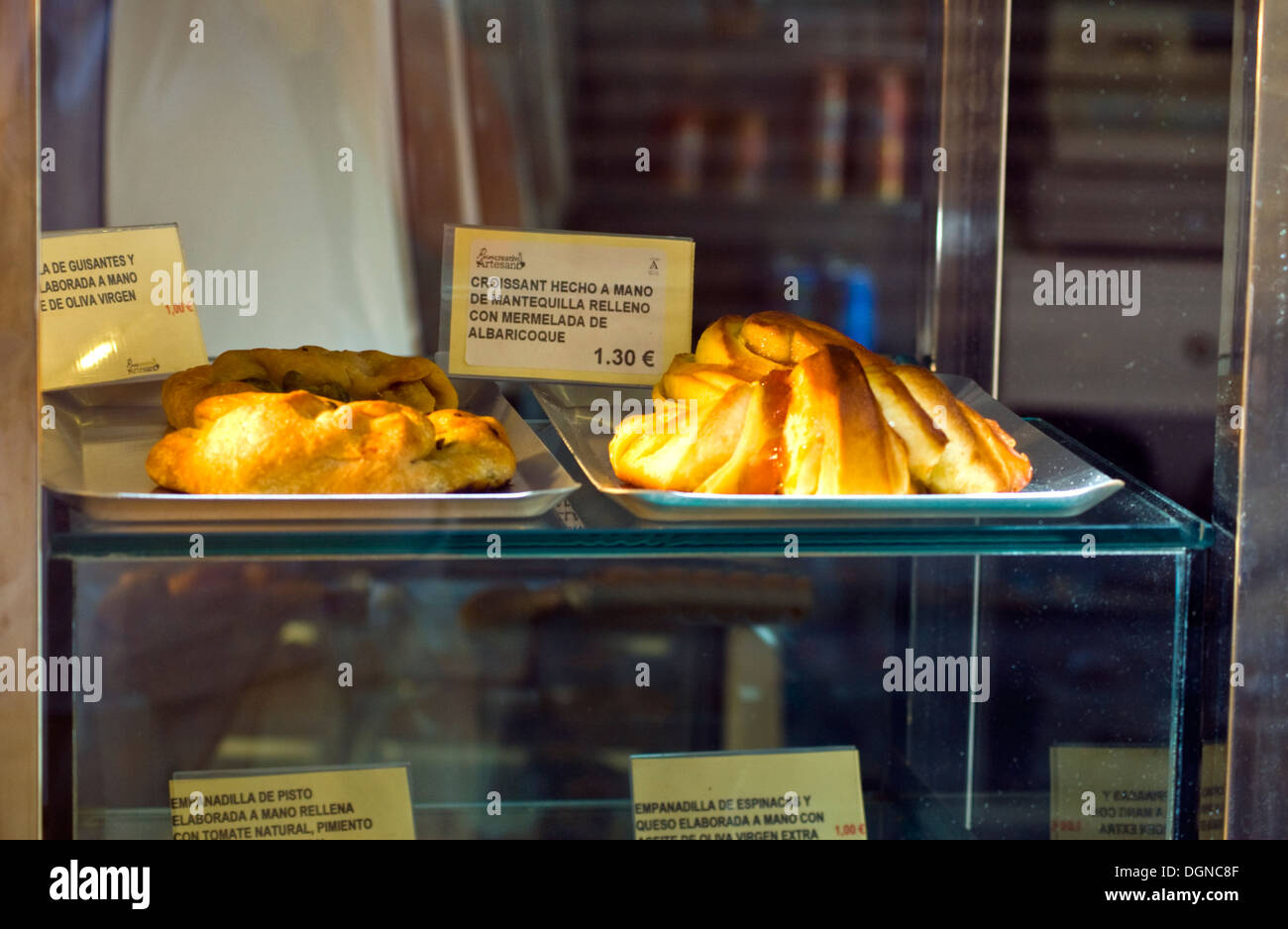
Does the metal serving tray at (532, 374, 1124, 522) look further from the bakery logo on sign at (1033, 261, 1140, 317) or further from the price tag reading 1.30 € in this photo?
the bakery logo on sign at (1033, 261, 1140, 317)

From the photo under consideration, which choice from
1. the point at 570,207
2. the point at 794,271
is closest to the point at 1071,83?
the point at 794,271

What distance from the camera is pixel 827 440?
2.20 feet

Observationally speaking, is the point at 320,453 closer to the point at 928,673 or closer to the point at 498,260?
the point at 498,260

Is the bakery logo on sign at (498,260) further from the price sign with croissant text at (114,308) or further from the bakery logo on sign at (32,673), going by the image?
the bakery logo on sign at (32,673)

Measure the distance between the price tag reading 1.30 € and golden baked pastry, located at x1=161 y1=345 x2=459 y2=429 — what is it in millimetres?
49

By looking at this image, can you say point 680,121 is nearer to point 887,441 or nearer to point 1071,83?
point 1071,83

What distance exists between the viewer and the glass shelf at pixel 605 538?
2.05ft

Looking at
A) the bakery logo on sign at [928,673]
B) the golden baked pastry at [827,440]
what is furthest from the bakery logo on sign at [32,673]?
the bakery logo on sign at [928,673]

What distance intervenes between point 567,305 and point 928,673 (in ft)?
1.92

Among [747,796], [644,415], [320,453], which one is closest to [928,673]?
[747,796]

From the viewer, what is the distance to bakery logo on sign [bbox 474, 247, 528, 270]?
0.90 metres

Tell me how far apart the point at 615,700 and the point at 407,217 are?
52 cm

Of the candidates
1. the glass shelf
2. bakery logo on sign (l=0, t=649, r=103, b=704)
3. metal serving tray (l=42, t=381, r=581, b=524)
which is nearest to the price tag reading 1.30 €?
metal serving tray (l=42, t=381, r=581, b=524)
